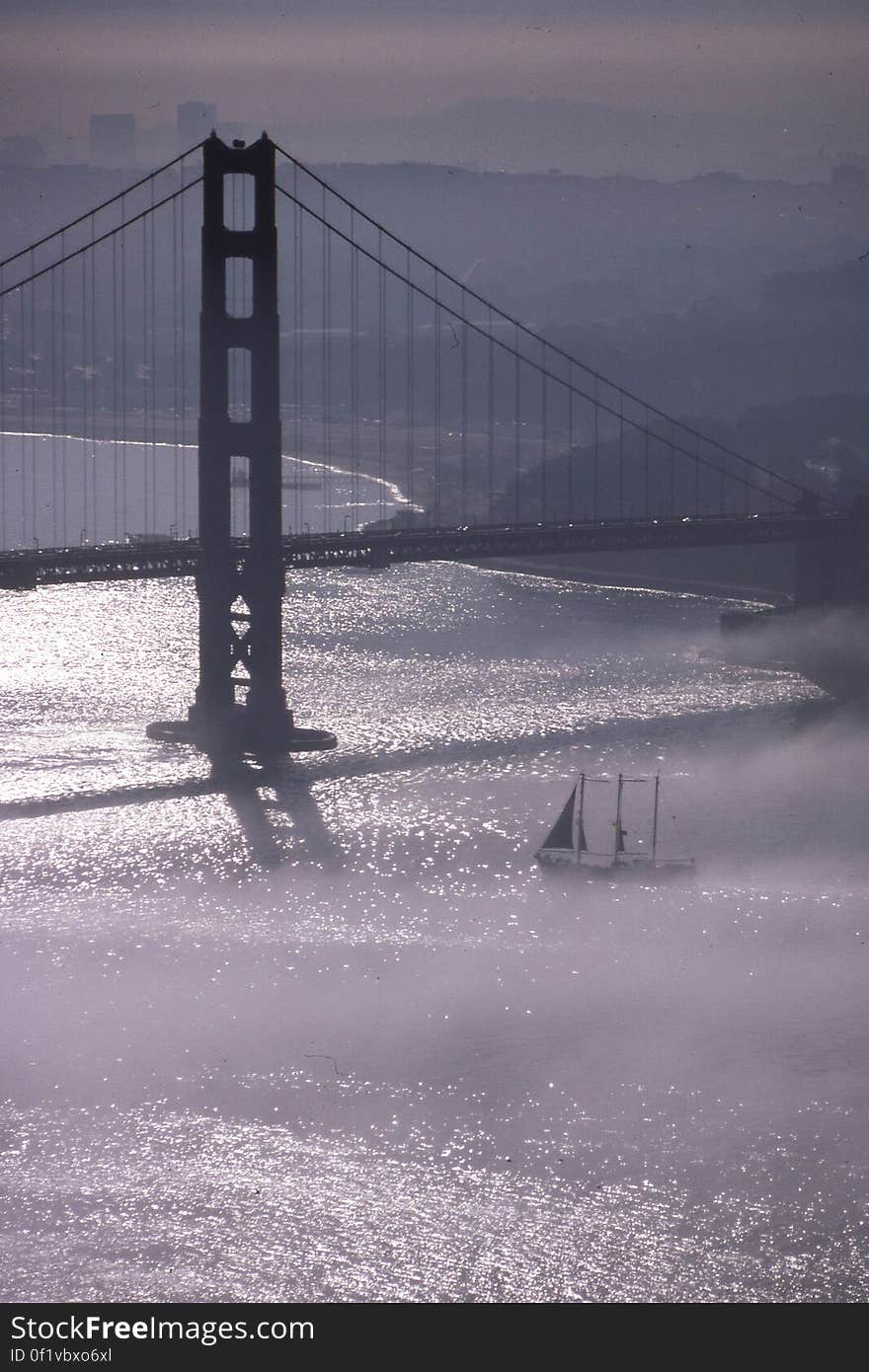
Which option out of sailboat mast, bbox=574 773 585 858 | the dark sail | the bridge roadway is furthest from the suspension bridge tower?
the dark sail

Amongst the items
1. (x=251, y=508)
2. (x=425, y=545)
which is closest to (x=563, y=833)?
(x=251, y=508)

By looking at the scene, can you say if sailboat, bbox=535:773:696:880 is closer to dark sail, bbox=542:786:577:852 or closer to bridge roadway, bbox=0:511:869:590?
dark sail, bbox=542:786:577:852

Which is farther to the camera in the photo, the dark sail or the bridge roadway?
the bridge roadway

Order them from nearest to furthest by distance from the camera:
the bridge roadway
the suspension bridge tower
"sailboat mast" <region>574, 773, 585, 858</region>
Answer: "sailboat mast" <region>574, 773, 585, 858</region>
the bridge roadway
the suspension bridge tower

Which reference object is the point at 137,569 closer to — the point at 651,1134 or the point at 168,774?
the point at 168,774

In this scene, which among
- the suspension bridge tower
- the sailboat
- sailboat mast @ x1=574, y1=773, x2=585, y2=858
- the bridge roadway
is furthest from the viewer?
the suspension bridge tower

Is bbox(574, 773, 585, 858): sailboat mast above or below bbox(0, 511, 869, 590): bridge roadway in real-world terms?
below
